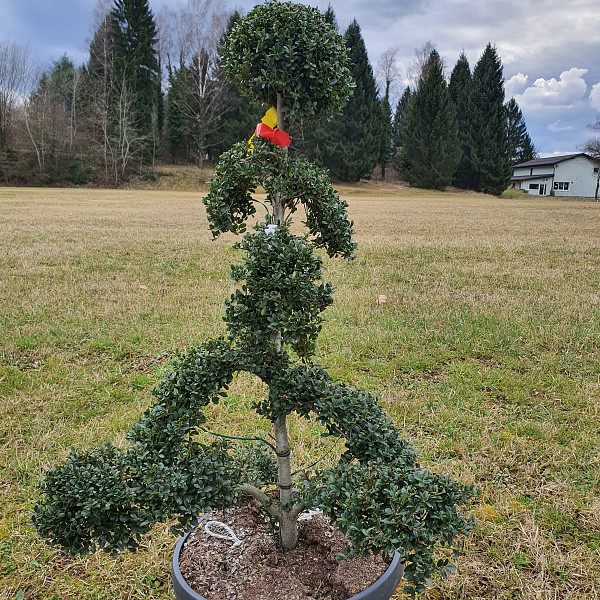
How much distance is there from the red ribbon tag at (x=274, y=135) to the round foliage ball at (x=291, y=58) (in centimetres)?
7

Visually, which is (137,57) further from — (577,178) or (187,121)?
(577,178)

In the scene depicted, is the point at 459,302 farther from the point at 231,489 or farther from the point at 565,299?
the point at 231,489

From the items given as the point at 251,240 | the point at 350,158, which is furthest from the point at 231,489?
the point at 350,158

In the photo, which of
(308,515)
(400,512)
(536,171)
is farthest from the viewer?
(536,171)

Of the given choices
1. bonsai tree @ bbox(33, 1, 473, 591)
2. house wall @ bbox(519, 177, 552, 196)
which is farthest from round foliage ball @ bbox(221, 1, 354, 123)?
house wall @ bbox(519, 177, 552, 196)

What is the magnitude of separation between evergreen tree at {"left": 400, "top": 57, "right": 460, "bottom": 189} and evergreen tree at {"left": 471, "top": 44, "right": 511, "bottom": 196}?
297 cm

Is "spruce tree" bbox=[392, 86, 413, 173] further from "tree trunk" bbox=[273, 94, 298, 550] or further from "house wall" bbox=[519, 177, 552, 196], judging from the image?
"tree trunk" bbox=[273, 94, 298, 550]

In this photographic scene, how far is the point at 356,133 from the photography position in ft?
126

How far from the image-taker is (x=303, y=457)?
9.70ft

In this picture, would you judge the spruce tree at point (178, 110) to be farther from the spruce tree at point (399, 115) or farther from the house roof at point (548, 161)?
the house roof at point (548, 161)

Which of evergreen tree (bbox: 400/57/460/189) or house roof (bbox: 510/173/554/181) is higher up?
evergreen tree (bbox: 400/57/460/189)

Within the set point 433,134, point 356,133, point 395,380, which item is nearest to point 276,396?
point 395,380

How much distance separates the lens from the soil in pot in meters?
1.78

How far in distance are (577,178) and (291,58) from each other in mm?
56432
